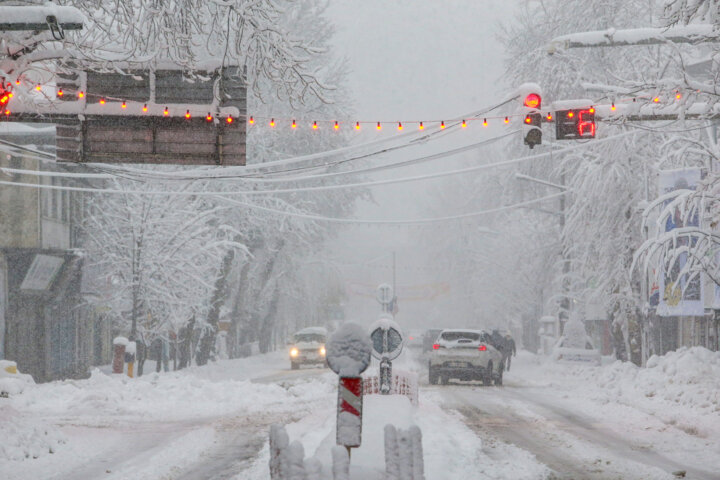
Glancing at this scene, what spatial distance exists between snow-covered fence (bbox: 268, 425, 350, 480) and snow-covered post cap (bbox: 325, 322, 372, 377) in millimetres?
1769

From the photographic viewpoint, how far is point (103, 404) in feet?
72.9

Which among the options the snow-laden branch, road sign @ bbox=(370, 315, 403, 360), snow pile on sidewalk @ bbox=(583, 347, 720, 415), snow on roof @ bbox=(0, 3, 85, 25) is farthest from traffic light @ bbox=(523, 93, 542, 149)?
snow on roof @ bbox=(0, 3, 85, 25)

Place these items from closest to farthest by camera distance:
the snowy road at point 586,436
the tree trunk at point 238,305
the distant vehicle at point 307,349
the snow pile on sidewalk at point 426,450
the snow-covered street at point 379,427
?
1. the snow pile on sidewalk at point 426,450
2. the snow-covered street at point 379,427
3. the snowy road at point 586,436
4. the distant vehicle at point 307,349
5. the tree trunk at point 238,305

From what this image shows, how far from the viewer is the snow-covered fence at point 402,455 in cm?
742

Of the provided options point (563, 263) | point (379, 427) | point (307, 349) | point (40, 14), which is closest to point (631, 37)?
point (379, 427)

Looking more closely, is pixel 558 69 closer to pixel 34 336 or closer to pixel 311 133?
pixel 311 133

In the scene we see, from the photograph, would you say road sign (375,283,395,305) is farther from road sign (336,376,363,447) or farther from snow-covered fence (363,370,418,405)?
road sign (336,376,363,447)

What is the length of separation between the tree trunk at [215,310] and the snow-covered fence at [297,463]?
32.8 meters

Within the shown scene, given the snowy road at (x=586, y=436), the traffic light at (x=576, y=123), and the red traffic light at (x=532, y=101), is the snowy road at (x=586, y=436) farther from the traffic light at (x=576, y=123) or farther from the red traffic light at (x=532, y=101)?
the red traffic light at (x=532, y=101)

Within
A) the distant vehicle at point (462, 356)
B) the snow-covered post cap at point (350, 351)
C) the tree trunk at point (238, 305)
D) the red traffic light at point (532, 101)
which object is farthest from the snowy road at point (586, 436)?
the tree trunk at point (238, 305)

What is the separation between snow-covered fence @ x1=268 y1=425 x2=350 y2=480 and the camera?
23.6 ft

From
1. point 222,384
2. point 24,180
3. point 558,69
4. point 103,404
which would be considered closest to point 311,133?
point 558,69

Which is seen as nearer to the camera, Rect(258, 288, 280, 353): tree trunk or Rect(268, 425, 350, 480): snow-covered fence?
Rect(268, 425, 350, 480): snow-covered fence

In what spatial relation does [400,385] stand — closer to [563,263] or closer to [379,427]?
[379,427]
